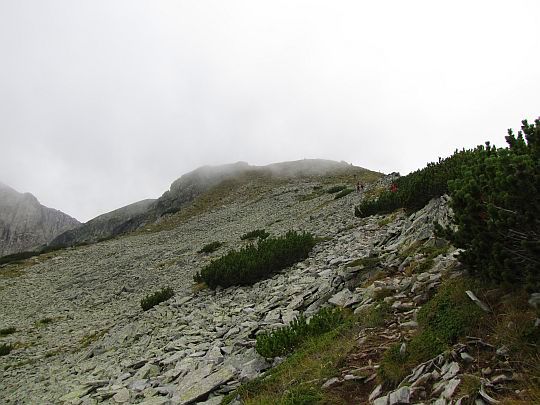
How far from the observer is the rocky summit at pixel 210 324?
6.79 metres

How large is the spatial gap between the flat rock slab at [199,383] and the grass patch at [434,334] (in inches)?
138

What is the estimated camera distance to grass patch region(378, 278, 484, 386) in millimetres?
5402

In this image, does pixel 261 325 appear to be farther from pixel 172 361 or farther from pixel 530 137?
pixel 530 137

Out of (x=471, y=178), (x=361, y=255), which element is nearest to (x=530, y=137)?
(x=471, y=178)

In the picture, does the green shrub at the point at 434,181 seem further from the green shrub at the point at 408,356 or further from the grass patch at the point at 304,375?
the green shrub at the point at 408,356

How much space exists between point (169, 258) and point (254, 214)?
53.3 ft

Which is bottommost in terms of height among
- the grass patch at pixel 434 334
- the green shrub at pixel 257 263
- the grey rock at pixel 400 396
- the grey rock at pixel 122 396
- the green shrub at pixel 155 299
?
the grey rock at pixel 122 396

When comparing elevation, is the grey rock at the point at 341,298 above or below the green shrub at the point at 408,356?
above

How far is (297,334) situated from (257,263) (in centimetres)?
810

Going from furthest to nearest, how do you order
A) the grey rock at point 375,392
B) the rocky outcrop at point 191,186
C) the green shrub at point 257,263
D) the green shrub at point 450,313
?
the rocky outcrop at point 191,186 < the green shrub at point 257,263 < the green shrub at point 450,313 < the grey rock at point 375,392

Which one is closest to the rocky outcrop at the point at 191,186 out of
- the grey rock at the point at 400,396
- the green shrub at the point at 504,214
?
the green shrub at the point at 504,214

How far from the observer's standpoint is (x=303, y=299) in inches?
445

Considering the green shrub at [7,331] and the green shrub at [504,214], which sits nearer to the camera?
the green shrub at [504,214]

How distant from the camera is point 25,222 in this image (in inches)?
6068
